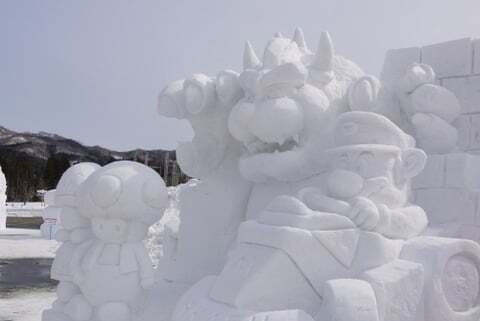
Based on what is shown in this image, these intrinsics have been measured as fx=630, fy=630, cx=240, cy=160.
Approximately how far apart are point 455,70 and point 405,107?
2.62ft

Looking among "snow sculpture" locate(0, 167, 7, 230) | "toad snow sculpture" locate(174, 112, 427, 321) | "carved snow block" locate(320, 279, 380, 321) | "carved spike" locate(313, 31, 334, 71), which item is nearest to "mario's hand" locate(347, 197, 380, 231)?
"toad snow sculpture" locate(174, 112, 427, 321)

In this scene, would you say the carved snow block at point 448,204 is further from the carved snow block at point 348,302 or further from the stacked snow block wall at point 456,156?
the carved snow block at point 348,302

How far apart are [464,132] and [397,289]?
6.31 feet

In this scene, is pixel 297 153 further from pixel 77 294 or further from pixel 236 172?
pixel 77 294

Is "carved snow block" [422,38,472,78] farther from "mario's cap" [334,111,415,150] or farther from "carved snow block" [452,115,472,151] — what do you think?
"mario's cap" [334,111,415,150]

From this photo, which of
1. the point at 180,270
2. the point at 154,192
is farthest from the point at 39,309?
the point at 154,192

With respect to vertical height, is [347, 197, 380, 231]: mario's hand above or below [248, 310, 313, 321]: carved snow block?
above

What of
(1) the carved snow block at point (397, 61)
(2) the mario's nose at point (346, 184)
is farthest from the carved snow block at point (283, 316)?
(1) the carved snow block at point (397, 61)

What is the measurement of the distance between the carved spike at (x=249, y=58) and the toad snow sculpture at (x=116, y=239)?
0.92 m

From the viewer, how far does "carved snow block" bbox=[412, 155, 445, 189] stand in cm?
378

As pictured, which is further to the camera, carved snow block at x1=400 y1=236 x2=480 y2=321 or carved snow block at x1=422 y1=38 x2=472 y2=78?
carved snow block at x1=422 y1=38 x2=472 y2=78

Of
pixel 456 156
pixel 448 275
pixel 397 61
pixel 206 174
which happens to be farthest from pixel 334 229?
pixel 397 61

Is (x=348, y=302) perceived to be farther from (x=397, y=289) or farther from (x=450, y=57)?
(x=450, y=57)

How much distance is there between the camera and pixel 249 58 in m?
4.04
